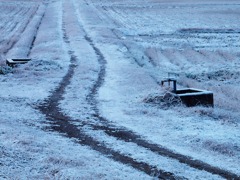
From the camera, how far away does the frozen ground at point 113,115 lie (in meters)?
10.5

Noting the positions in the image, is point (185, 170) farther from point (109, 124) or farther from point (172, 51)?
point (172, 51)

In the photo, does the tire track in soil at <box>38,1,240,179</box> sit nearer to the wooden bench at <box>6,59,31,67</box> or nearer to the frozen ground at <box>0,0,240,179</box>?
the frozen ground at <box>0,0,240,179</box>

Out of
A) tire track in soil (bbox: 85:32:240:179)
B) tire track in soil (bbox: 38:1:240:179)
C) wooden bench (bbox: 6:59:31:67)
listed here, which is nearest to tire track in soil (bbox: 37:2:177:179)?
tire track in soil (bbox: 38:1:240:179)

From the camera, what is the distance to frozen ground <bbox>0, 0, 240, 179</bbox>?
34.4ft

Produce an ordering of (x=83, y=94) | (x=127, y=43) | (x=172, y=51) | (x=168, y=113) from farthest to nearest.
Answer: (x=127, y=43) < (x=172, y=51) < (x=83, y=94) < (x=168, y=113)

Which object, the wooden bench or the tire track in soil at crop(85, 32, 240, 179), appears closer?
the tire track in soil at crop(85, 32, 240, 179)

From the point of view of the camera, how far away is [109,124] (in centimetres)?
1432

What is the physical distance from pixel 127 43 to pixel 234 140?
25.7 m

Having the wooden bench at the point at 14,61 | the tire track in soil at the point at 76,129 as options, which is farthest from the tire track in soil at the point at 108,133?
the wooden bench at the point at 14,61

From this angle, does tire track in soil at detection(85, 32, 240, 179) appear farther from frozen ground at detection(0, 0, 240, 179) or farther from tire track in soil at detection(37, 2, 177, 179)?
tire track in soil at detection(37, 2, 177, 179)

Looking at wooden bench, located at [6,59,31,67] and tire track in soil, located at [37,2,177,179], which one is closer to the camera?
tire track in soil, located at [37,2,177,179]

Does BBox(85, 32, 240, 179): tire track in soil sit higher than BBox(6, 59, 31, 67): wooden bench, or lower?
higher

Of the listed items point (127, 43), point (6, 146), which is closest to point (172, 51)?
point (127, 43)

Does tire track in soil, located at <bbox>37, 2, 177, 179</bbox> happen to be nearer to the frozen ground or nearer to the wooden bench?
the frozen ground
